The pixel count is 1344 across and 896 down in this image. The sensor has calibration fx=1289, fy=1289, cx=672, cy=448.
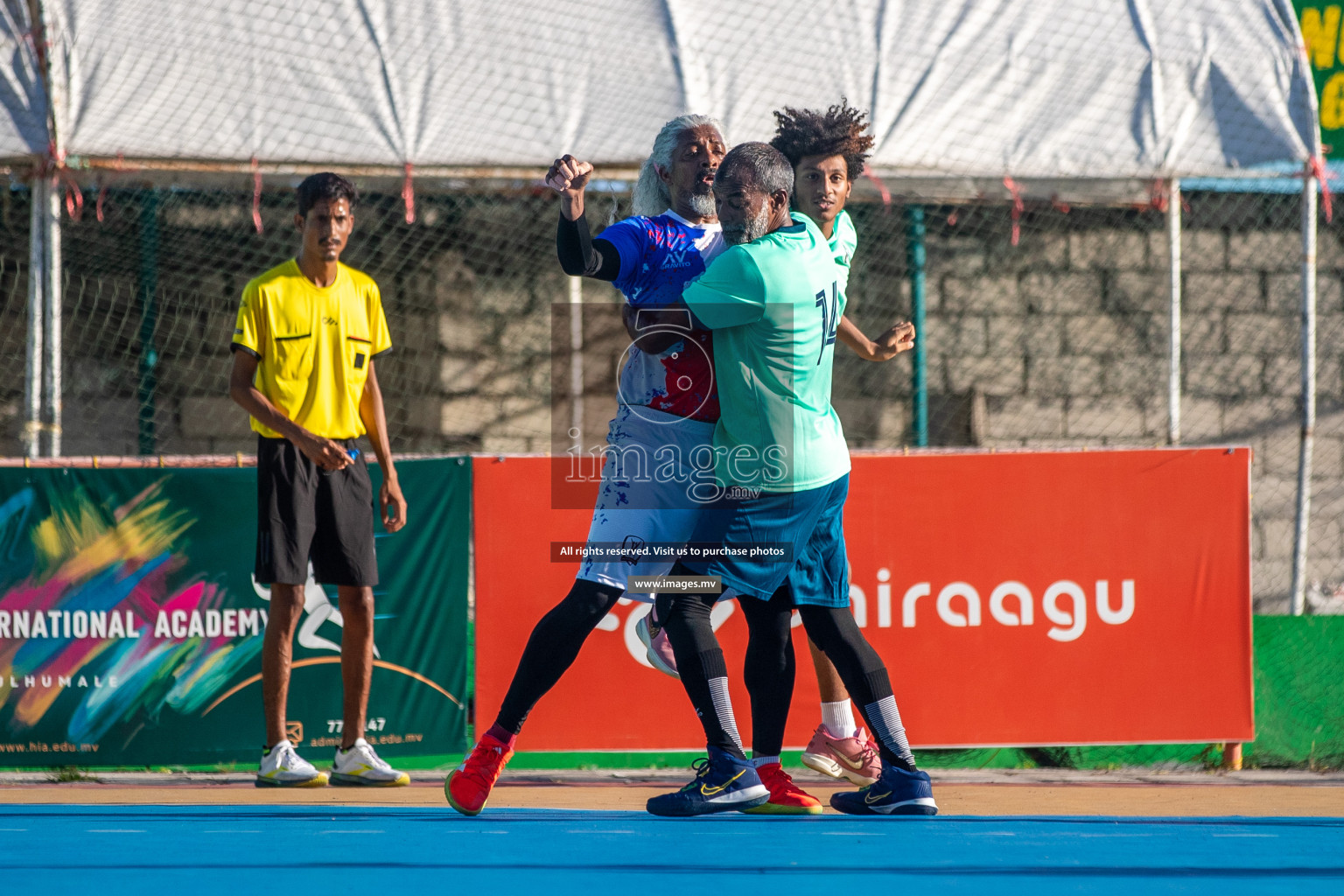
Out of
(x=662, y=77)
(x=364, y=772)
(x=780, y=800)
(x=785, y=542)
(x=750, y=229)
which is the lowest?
(x=364, y=772)

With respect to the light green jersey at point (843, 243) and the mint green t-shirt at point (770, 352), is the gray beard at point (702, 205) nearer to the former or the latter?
the mint green t-shirt at point (770, 352)

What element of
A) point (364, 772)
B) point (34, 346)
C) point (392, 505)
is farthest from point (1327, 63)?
point (34, 346)

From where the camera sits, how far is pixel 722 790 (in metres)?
3.02

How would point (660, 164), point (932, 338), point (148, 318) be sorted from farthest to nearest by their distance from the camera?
point (932, 338)
point (148, 318)
point (660, 164)

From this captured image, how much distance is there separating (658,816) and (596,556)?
0.65m

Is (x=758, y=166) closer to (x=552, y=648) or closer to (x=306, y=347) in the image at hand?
(x=552, y=648)

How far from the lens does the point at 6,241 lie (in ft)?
23.3

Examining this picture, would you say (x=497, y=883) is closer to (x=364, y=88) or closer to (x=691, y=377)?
(x=691, y=377)

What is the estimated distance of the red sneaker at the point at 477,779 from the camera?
296cm

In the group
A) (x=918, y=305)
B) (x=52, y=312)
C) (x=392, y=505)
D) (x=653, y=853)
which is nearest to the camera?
(x=653, y=853)

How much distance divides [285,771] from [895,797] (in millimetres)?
1795

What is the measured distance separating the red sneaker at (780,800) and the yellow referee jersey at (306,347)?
1.65 m

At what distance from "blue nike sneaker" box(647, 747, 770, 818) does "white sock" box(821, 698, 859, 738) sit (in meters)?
0.59

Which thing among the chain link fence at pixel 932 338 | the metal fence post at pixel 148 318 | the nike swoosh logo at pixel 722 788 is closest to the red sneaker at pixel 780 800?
the nike swoosh logo at pixel 722 788
